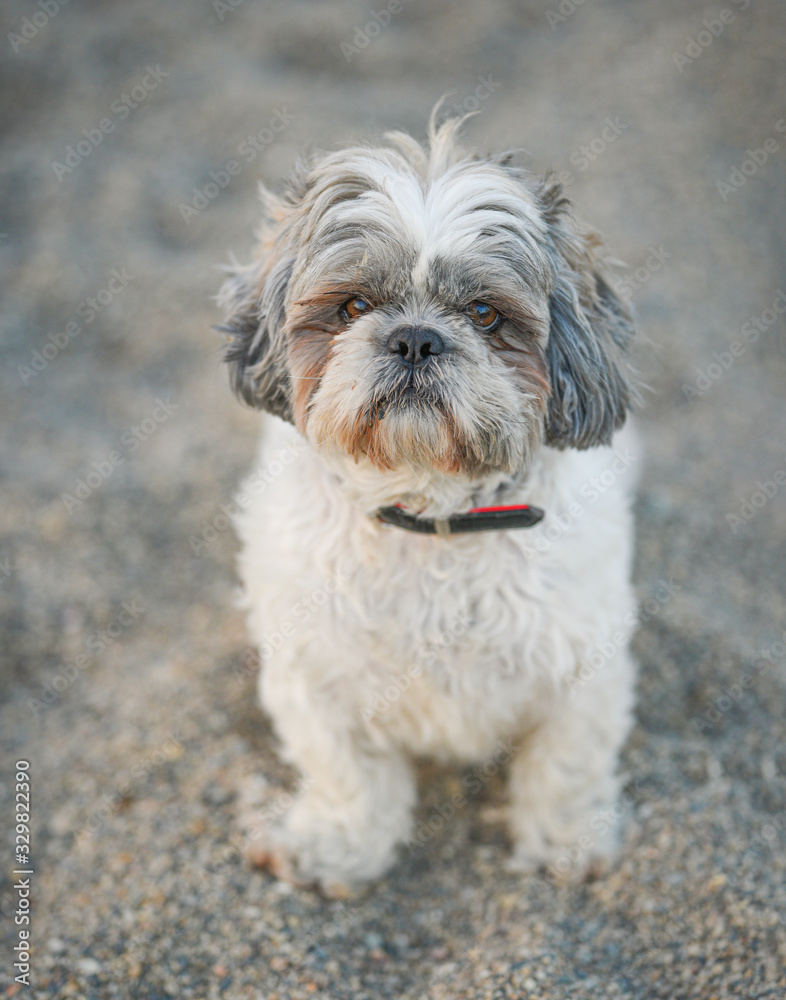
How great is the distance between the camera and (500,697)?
8.28 ft

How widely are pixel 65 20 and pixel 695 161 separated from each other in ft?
16.5

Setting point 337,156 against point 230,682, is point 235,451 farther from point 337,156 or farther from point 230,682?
point 337,156
